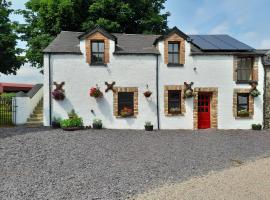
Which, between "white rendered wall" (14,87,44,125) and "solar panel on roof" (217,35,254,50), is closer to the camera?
"white rendered wall" (14,87,44,125)

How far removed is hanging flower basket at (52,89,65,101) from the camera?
16.9m

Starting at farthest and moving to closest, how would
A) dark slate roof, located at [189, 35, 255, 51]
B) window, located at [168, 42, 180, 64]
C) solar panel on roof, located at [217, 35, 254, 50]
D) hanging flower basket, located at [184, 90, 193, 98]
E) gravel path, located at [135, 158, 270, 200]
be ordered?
1. solar panel on roof, located at [217, 35, 254, 50]
2. dark slate roof, located at [189, 35, 255, 51]
3. window, located at [168, 42, 180, 64]
4. hanging flower basket, located at [184, 90, 193, 98]
5. gravel path, located at [135, 158, 270, 200]

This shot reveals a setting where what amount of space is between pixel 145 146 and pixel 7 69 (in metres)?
26.5

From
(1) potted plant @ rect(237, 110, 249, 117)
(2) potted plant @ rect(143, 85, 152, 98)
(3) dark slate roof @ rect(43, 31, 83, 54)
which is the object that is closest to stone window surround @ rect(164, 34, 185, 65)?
(2) potted plant @ rect(143, 85, 152, 98)

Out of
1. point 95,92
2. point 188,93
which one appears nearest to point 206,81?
point 188,93

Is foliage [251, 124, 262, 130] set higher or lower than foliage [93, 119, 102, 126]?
lower

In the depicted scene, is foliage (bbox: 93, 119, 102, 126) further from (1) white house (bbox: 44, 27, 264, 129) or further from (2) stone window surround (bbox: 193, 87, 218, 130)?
(2) stone window surround (bbox: 193, 87, 218, 130)

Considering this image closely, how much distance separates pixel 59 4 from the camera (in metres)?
25.8

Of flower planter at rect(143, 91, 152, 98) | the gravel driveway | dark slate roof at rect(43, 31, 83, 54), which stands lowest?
the gravel driveway

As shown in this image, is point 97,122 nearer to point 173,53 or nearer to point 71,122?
point 71,122

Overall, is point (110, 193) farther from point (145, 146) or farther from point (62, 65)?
point (62, 65)

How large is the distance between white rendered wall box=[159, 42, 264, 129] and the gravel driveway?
3.92ft

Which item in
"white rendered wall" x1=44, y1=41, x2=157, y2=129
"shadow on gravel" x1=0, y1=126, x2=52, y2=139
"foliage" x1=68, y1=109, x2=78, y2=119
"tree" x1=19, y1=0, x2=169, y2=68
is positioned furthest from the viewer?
"tree" x1=19, y1=0, x2=169, y2=68

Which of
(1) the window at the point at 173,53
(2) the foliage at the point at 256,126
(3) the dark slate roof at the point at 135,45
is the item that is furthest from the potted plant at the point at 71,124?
(2) the foliage at the point at 256,126
